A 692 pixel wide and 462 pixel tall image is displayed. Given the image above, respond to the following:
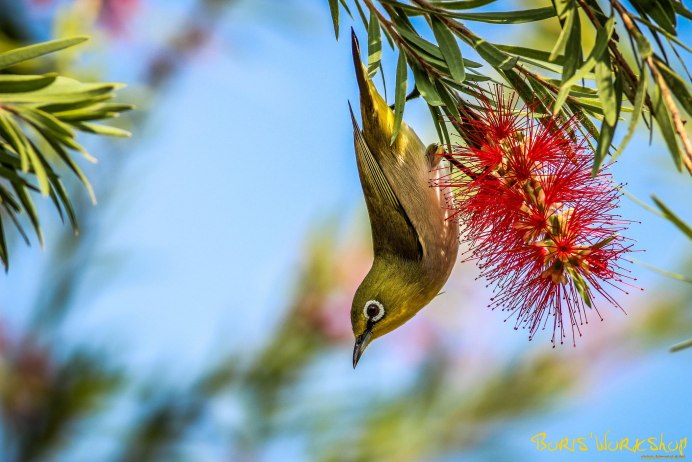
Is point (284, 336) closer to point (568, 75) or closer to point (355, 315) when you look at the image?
point (355, 315)

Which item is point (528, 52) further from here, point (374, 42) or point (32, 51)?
point (32, 51)

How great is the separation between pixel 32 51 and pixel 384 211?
1061 mm

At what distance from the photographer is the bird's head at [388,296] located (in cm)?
173

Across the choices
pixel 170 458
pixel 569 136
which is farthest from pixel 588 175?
pixel 170 458

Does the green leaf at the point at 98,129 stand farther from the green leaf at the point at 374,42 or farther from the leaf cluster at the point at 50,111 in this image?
the green leaf at the point at 374,42

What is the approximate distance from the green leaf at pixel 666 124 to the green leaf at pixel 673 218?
0.06 metres

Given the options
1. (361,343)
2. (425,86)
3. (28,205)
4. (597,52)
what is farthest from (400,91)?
(361,343)

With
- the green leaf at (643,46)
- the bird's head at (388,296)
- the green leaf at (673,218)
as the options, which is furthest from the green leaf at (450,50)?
the bird's head at (388,296)

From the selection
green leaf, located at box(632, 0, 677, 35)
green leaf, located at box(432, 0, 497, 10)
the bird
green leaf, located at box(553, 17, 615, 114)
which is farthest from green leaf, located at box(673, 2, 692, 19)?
the bird

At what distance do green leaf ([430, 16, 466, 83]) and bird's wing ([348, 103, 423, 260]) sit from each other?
70cm

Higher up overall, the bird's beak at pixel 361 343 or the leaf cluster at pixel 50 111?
the leaf cluster at pixel 50 111

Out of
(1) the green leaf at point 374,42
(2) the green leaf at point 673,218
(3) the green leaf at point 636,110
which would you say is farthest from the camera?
(1) the green leaf at point 374,42

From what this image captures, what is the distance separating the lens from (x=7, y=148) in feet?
3.10

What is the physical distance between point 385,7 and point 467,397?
240 centimetres
